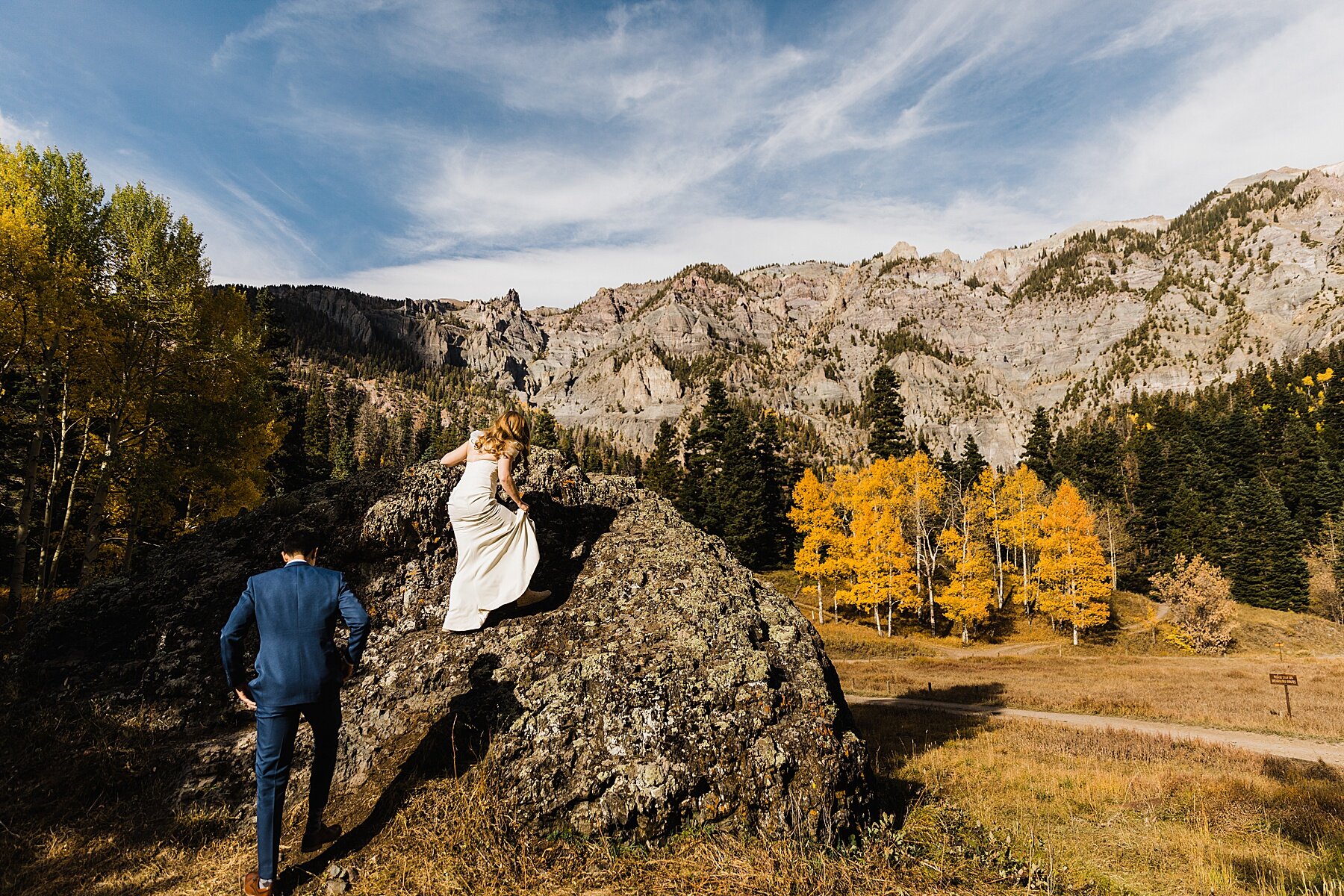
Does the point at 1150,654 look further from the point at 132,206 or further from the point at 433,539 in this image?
the point at 132,206

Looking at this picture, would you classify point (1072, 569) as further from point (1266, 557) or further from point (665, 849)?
point (665, 849)

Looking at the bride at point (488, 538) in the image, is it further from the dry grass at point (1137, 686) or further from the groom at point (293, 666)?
the dry grass at point (1137, 686)

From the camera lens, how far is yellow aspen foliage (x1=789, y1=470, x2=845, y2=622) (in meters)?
39.5

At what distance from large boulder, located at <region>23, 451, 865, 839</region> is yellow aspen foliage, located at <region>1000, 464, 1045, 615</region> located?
44381 mm

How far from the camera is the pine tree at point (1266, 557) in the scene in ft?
177

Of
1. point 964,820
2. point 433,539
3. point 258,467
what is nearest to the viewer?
point 964,820

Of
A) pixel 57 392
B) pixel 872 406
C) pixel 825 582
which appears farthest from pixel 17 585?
pixel 872 406

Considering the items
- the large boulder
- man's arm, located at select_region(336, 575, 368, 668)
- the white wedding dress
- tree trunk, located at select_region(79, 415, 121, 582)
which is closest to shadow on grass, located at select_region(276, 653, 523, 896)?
the large boulder

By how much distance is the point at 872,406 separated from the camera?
2028 inches

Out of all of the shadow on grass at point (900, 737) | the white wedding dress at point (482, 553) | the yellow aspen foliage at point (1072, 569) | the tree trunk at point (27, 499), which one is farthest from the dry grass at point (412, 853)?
the yellow aspen foliage at point (1072, 569)

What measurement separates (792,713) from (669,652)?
1312mm

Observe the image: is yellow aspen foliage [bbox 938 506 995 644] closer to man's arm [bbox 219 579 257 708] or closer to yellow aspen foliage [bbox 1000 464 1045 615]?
yellow aspen foliage [bbox 1000 464 1045 615]

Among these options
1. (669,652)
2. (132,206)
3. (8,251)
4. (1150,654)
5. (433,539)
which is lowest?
(1150,654)

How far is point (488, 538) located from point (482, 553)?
0.18 metres
